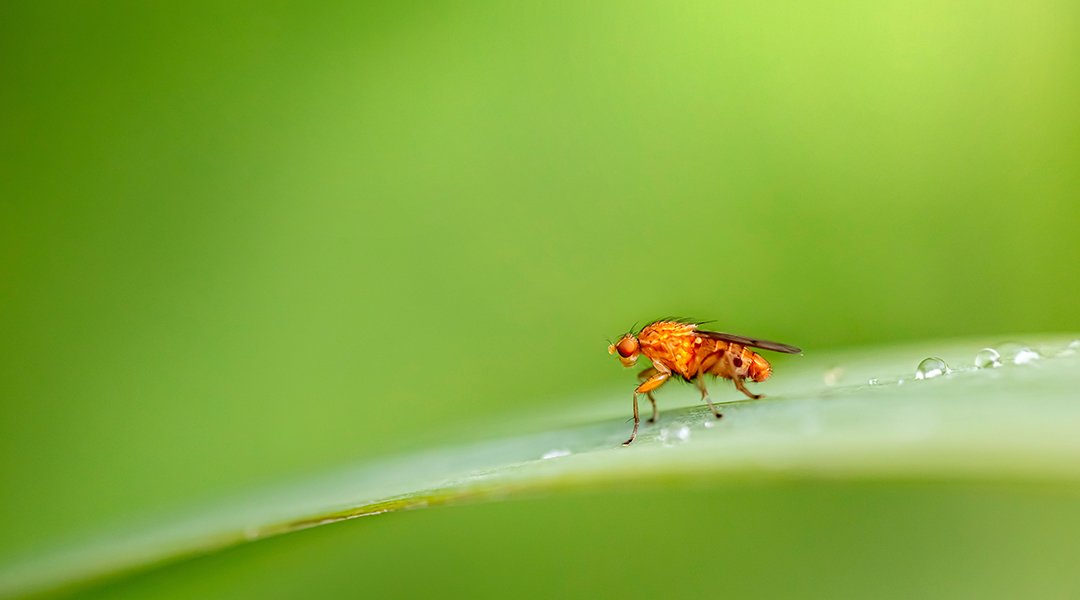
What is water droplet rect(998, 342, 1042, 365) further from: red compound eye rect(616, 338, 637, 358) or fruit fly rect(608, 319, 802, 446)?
red compound eye rect(616, 338, 637, 358)

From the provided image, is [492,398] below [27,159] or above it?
below

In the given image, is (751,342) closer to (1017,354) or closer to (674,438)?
(1017,354)

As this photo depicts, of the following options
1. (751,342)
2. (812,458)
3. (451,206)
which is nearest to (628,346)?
(751,342)

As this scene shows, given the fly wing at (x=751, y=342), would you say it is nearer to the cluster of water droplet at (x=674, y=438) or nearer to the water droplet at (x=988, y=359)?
the water droplet at (x=988, y=359)

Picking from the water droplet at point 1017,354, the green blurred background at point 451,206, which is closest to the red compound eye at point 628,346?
the green blurred background at point 451,206

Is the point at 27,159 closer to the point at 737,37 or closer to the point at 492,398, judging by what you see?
the point at 492,398

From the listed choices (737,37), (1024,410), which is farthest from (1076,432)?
(737,37)

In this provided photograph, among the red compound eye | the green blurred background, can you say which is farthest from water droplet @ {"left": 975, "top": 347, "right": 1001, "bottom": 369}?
the green blurred background
